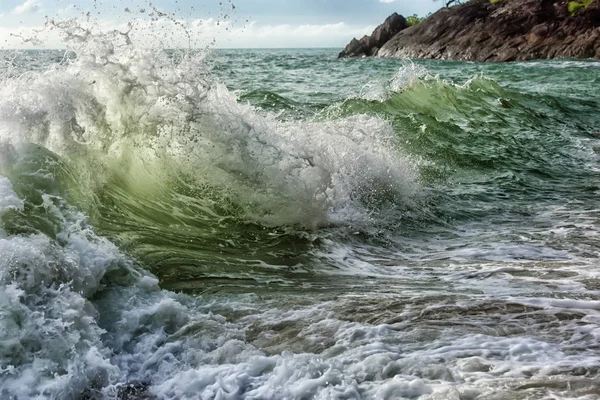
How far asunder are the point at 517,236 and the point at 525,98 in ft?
43.0

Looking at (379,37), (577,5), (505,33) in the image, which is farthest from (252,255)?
(379,37)

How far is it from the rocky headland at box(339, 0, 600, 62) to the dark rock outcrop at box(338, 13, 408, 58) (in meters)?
4.38

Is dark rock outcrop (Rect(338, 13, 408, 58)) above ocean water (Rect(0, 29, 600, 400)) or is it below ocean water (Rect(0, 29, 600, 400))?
above

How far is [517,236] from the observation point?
6.09 meters

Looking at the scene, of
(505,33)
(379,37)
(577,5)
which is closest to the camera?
(577,5)

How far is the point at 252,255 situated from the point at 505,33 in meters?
44.1

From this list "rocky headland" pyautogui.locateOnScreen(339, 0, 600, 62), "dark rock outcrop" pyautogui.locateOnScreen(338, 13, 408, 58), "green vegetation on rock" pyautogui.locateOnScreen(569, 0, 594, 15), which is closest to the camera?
"rocky headland" pyautogui.locateOnScreen(339, 0, 600, 62)

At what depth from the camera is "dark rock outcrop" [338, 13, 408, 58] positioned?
6088 centimetres

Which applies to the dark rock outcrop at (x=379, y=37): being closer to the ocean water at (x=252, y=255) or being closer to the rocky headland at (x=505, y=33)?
the rocky headland at (x=505, y=33)

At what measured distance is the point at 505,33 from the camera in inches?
1780

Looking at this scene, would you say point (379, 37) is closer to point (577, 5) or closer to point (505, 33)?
point (505, 33)

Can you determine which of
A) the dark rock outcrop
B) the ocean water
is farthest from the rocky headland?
the ocean water

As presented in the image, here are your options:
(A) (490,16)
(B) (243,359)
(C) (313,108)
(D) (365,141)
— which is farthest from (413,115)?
(A) (490,16)

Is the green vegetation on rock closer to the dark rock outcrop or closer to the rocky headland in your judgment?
the rocky headland
